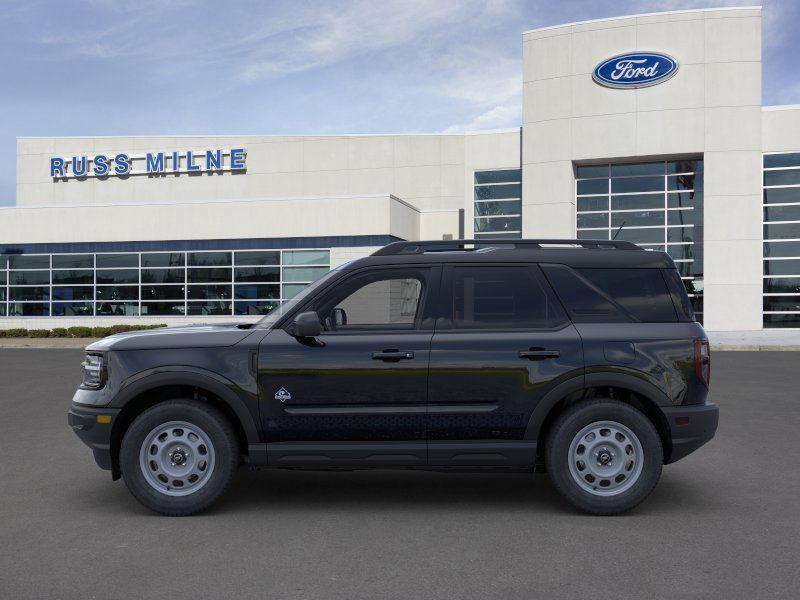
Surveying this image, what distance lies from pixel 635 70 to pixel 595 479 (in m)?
31.2

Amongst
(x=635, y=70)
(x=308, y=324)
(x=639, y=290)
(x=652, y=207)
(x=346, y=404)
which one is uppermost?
(x=635, y=70)

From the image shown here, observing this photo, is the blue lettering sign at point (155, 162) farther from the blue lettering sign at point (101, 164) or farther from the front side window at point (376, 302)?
the front side window at point (376, 302)

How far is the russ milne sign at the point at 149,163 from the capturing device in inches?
1730

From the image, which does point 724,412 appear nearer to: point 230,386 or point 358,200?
point 230,386

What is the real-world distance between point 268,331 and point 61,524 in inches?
75.4

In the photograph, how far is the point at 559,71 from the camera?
34906 mm

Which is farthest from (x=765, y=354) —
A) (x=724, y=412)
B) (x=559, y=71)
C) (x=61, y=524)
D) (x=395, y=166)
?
(x=395, y=166)

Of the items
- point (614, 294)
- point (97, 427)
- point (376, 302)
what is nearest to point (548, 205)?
point (614, 294)

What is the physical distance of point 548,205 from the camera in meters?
35.7

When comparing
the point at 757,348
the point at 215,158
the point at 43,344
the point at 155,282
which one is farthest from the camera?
the point at 215,158

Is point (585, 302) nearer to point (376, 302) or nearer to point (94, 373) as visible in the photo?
point (376, 302)

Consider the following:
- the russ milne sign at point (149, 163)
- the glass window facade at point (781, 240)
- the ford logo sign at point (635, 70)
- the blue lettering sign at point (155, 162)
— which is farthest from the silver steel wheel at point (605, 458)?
the blue lettering sign at point (155, 162)

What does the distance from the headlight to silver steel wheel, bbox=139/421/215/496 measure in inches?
21.9

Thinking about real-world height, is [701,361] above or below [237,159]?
below
